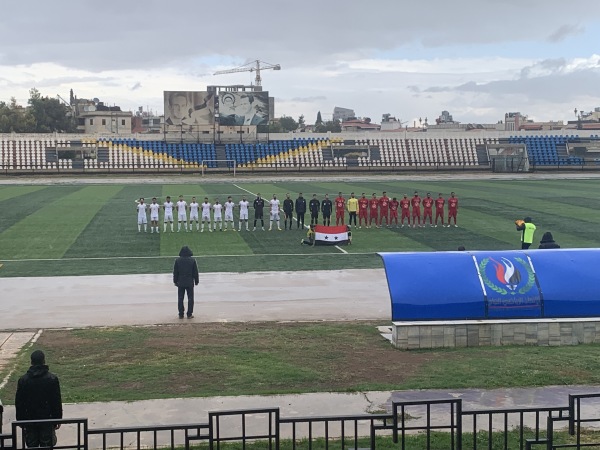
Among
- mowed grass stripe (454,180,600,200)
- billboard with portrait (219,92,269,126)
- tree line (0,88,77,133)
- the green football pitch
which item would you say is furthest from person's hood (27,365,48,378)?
tree line (0,88,77,133)

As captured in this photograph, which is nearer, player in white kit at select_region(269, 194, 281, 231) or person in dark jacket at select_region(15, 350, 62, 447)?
person in dark jacket at select_region(15, 350, 62, 447)

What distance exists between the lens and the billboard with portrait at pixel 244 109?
7981cm

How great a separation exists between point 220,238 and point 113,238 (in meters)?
3.71

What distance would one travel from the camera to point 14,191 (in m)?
53.7

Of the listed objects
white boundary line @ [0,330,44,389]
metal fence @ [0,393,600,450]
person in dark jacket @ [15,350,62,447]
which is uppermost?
person in dark jacket @ [15,350,62,447]

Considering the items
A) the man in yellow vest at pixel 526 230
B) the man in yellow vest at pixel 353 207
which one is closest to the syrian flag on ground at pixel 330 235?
the man in yellow vest at pixel 353 207

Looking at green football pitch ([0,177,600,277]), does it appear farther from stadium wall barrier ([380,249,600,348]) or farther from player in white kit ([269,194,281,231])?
stadium wall barrier ([380,249,600,348])

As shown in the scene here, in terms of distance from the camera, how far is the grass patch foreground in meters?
11.3

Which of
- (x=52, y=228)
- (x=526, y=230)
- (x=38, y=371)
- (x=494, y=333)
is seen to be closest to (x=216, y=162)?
(x=52, y=228)

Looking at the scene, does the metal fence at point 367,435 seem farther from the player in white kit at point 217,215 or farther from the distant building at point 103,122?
the distant building at point 103,122

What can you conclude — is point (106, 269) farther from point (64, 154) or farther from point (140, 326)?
point (64, 154)

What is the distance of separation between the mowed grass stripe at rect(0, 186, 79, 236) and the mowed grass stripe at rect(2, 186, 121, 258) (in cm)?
26

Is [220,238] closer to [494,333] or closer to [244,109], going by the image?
[494,333]

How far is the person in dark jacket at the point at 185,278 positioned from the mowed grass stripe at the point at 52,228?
32.0 ft
